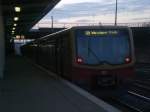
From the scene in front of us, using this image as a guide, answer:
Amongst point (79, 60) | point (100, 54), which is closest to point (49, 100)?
point (79, 60)

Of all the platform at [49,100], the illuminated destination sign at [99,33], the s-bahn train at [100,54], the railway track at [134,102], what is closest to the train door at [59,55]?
the s-bahn train at [100,54]

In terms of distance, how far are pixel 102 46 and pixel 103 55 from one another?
1.29 feet

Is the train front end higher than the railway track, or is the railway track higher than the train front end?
the train front end

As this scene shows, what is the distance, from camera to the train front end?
18.9 meters

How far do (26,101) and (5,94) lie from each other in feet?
8.71

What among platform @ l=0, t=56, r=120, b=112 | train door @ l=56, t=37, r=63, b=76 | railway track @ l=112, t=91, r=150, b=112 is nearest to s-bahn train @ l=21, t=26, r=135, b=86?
platform @ l=0, t=56, r=120, b=112

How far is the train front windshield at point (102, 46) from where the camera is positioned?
19.3m

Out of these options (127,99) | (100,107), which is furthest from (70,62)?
(100,107)

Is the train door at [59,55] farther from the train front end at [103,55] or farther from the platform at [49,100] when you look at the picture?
the train front end at [103,55]

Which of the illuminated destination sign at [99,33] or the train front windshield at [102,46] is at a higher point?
the illuminated destination sign at [99,33]

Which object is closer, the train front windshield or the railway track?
the railway track

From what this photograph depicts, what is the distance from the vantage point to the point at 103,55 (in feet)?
63.5

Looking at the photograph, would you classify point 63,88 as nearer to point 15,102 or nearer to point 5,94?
point 5,94

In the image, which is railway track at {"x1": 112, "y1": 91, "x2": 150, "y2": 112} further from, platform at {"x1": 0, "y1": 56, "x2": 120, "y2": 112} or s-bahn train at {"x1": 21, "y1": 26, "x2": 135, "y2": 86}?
platform at {"x1": 0, "y1": 56, "x2": 120, "y2": 112}
